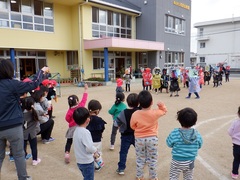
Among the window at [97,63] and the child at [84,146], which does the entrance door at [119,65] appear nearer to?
the window at [97,63]

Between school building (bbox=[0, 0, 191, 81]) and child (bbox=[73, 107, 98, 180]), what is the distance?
1338 cm

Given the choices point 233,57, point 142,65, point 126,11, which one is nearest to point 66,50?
point 126,11

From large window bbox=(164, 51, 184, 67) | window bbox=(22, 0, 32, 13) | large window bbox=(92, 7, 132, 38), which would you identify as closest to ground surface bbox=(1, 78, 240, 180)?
window bbox=(22, 0, 32, 13)

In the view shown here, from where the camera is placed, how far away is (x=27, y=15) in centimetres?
1502

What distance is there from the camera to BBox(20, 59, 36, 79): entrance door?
1717 cm

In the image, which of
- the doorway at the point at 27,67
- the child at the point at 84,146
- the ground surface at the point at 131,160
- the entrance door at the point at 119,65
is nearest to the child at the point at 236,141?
the ground surface at the point at 131,160

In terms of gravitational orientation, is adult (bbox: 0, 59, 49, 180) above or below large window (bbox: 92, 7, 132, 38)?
below

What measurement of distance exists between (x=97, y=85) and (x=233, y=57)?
105ft

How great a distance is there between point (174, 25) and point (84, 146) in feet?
78.1

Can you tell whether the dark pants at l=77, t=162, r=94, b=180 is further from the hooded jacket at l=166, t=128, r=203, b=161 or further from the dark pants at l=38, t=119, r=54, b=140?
the dark pants at l=38, t=119, r=54, b=140

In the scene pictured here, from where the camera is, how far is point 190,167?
2504 millimetres

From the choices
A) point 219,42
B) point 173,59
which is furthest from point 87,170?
point 219,42

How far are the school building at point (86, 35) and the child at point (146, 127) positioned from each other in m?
13.1

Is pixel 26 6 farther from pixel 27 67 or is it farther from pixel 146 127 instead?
pixel 146 127
